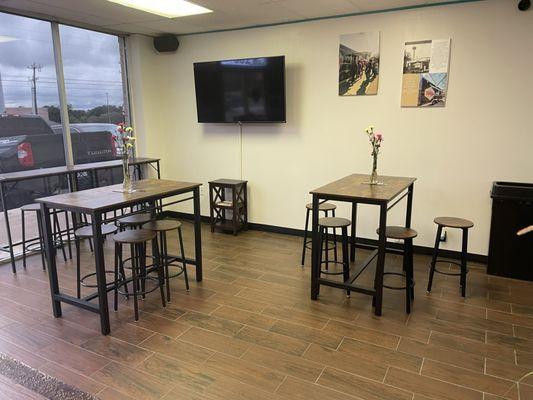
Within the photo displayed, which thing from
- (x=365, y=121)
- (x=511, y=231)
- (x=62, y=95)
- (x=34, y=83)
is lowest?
(x=511, y=231)

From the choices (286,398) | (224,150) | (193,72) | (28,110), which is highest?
(193,72)

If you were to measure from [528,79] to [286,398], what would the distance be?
12.2 ft

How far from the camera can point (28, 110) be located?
4.53 m

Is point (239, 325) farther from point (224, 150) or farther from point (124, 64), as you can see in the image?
point (124, 64)

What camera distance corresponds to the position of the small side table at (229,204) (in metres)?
5.33

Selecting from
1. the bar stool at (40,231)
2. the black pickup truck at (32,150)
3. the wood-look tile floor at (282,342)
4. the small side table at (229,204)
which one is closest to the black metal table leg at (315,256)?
the wood-look tile floor at (282,342)

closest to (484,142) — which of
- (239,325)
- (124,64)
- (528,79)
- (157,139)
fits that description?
(528,79)

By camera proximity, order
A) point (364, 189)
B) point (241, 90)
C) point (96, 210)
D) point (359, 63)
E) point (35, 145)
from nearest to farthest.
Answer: point (96, 210) < point (364, 189) < point (359, 63) < point (35, 145) < point (241, 90)

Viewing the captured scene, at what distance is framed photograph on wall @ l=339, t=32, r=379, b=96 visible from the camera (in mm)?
4426

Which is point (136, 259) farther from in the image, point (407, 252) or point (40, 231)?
point (407, 252)

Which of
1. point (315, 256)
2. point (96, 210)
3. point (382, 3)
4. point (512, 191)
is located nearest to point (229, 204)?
point (315, 256)

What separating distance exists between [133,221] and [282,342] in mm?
1818

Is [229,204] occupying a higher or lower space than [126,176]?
lower

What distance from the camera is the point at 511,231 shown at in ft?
12.5
